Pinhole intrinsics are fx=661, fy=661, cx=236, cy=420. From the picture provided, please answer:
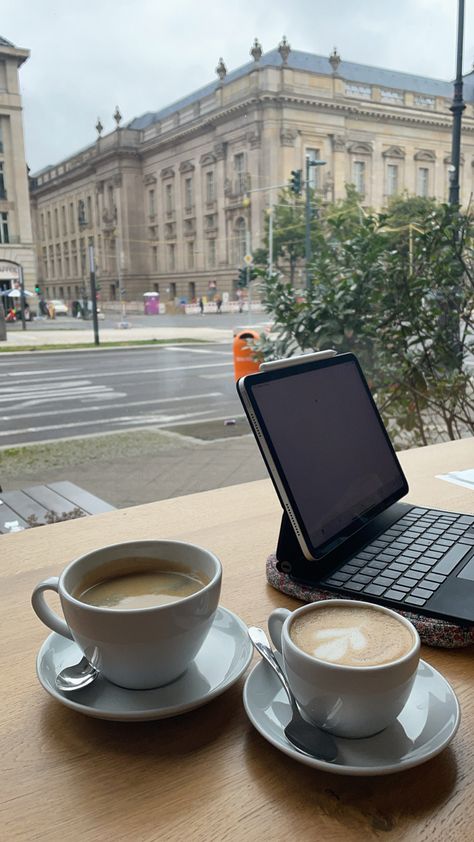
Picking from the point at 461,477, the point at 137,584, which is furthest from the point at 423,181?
the point at 137,584

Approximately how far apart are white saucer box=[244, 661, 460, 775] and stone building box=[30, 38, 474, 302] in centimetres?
225

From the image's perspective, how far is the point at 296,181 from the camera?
2.73 m

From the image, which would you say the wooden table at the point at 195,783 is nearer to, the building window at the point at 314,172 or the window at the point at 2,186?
the window at the point at 2,186

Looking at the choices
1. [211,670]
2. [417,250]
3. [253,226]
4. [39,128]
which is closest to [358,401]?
[211,670]

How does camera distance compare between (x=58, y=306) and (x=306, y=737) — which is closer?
(x=306, y=737)

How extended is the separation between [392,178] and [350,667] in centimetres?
290

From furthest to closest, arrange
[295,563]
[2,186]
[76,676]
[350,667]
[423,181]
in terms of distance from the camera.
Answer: [423,181]
[2,186]
[295,563]
[76,676]
[350,667]

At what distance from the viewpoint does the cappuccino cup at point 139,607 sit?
1.42 ft

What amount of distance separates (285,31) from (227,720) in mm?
2656

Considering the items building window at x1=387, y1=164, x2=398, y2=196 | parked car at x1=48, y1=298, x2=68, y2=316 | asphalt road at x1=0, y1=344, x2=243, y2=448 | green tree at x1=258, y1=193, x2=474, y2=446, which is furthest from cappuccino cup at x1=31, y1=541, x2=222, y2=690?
building window at x1=387, y1=164, x2=398, y2=196

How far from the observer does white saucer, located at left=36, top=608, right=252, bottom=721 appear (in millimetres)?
449

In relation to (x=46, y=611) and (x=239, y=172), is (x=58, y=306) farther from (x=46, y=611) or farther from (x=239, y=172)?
(x=46, y=611)

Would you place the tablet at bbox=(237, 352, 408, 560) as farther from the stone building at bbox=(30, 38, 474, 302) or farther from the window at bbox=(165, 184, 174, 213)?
the window at bbox=(165, 184, 174, 213)

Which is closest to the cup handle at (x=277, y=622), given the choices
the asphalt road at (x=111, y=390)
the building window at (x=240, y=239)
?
the asphalt road at (x=111, y=390)
